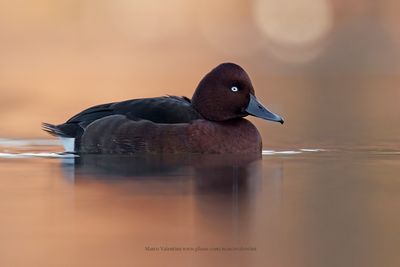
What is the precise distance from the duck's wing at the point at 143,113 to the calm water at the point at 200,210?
36 cm

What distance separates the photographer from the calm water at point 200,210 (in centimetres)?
548

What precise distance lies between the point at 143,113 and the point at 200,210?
112 inches

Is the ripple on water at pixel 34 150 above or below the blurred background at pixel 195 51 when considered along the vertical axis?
below

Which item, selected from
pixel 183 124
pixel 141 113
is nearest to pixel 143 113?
pixel 141 113

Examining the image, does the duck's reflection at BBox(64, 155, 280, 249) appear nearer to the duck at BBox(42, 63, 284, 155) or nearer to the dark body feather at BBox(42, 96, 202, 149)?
the duck at BBox(42, 63, 284, 155)

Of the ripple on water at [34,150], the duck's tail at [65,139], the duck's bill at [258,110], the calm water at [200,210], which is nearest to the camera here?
the calm water at [200,210]

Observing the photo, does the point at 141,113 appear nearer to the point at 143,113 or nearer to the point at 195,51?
the point at 143,113

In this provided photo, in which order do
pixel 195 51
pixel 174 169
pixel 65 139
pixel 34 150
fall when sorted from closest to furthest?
1. pixel 174 169
2. pixel 65 139
3. pixel 34 150
4. pixel 195 51

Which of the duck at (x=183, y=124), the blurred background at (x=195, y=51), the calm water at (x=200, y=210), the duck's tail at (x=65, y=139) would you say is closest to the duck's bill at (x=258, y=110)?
the duck at (x=183, y=124)

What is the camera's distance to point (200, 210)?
260 inches

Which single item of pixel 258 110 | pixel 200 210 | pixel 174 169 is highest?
pixel 258 110

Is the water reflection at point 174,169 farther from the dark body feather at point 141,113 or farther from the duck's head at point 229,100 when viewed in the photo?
the duck's head at point 229,100

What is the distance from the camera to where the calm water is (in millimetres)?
5480

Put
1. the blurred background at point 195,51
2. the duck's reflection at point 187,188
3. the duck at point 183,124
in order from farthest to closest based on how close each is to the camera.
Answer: the blurred background at point 195,51 → the duck at point 183,124 → the duck's reflection at point 187,188
